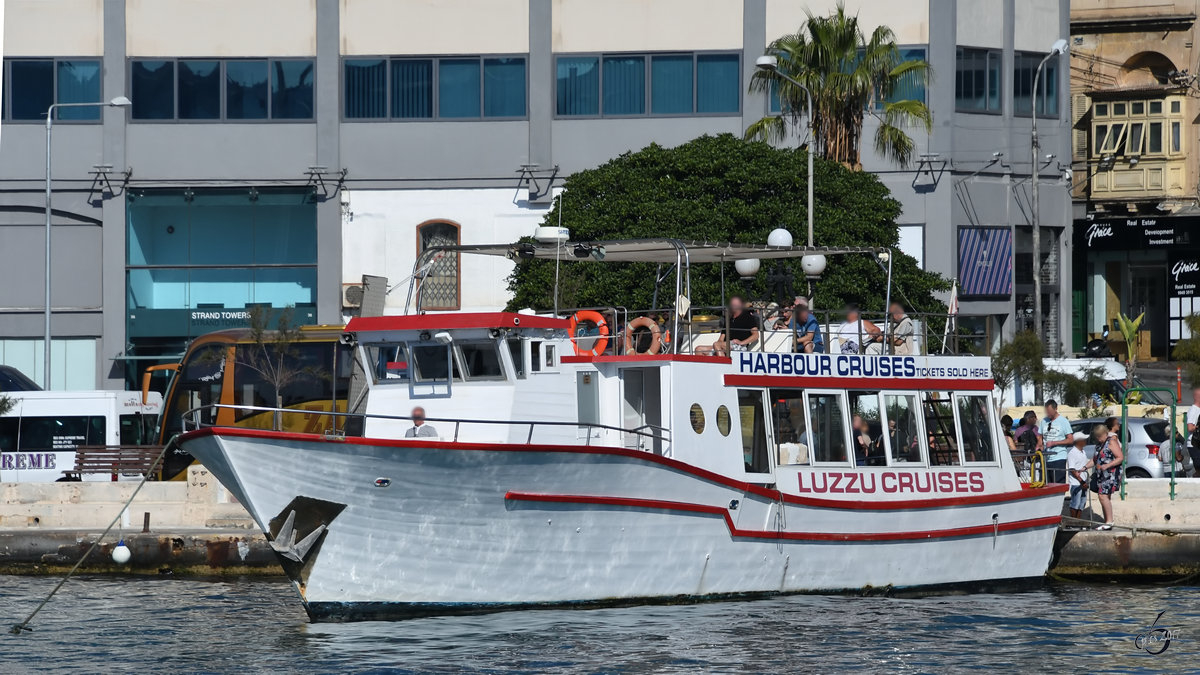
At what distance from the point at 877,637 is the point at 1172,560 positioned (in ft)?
22.7

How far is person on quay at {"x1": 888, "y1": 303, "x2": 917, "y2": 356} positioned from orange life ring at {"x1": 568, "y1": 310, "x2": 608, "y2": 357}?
3.72m

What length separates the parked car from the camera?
27172mm

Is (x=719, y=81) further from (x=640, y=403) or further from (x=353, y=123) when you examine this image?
(x=640, y=403)

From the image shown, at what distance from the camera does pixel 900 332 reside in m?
21.2

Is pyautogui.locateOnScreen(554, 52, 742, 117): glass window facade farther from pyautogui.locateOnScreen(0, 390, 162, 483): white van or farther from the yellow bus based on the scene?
pyautogui.locateOnScreen(0, 390, 162, 483): white van

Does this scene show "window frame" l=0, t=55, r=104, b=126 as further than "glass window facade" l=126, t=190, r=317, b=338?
No

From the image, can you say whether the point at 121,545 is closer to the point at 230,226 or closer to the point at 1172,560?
the point at 1172,560

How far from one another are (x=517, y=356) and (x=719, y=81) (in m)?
27.3

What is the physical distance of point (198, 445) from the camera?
1728 cm

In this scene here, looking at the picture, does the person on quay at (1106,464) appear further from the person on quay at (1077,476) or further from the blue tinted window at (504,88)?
the blue tinted window at (504,88)

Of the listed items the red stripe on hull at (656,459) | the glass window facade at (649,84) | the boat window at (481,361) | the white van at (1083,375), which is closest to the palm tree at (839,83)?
the glass window facade at (649,84)

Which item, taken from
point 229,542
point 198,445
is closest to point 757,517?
point 198,445

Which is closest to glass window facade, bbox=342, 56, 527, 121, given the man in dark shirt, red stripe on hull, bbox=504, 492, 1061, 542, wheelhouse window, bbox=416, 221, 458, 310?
wheelhouse window, bbox=416, 221, 458, 310

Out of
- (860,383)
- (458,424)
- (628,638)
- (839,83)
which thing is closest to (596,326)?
(458,424)
